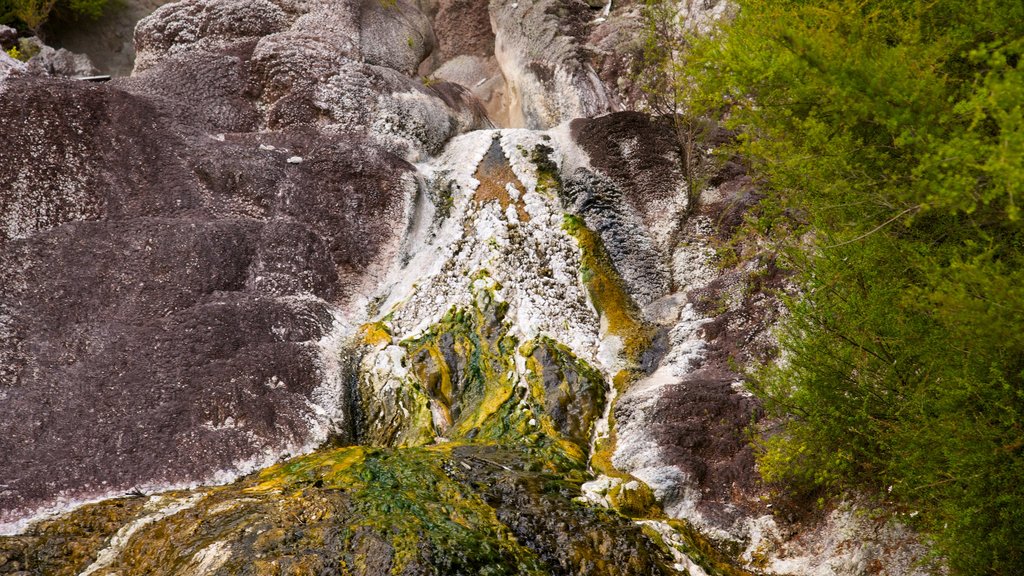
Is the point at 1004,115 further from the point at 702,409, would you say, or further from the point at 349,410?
the point at 349,410

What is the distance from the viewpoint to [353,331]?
14305mm

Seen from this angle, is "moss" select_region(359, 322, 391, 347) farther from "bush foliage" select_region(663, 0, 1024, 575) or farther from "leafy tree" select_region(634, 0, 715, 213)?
"bush foliage" select_region(663, 0, 1024, 575)

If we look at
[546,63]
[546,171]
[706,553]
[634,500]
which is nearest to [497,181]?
[546,171]

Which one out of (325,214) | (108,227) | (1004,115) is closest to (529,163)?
(325,214)

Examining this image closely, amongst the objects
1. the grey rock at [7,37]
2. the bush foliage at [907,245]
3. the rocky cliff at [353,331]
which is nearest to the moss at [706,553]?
the rocky cliff at [353,331]

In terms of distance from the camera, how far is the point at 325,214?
15.8m

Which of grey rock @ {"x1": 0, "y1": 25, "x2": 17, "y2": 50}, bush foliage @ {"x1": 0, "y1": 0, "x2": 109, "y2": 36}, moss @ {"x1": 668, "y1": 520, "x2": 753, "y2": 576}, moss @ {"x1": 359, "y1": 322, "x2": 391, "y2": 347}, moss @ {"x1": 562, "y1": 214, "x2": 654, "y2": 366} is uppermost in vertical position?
bush foliage @ {"x1": 0, "y1": 0, "x2": 109, "y2": 36}

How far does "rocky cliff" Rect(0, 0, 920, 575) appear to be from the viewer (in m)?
9.05

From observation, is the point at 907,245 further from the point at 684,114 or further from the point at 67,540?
the point at 684,114

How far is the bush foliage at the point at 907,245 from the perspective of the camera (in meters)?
5.89

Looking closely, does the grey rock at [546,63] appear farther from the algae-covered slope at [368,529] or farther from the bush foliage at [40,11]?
the bush foliage at [40,11]

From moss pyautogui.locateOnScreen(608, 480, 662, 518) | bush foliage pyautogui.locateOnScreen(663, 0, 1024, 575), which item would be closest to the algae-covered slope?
moss pyautogui.locateOnScreen(608, 480, 662, 518)

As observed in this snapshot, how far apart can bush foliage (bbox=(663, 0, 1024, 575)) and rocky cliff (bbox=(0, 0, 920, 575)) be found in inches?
57.6

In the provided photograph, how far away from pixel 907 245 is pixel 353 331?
31.8 ft
